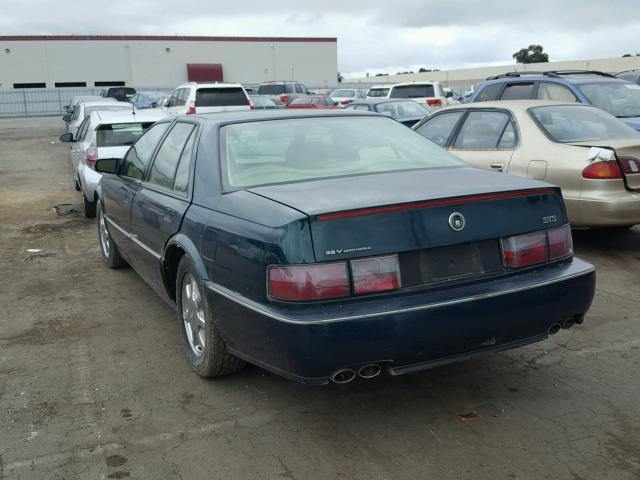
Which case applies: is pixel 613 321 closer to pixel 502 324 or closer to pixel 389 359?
pixel 502 324

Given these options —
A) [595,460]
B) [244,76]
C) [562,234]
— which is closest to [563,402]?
[595,460]

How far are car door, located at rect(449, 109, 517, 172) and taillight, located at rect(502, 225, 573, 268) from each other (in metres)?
3.37

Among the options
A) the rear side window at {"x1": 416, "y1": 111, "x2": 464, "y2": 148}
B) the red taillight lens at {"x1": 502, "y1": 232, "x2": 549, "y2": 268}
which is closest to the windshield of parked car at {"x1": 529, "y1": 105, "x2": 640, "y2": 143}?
the rear side window at {"x1": 416, "y1": 111, "x2": 464, "y2": 148}

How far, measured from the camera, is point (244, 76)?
59781mm

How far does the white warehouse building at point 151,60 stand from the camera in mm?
53750

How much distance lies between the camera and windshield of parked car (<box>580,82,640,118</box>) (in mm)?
9391

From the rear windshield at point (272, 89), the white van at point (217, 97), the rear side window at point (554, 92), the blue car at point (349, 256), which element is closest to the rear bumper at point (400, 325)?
the blue car at point (349, 256)

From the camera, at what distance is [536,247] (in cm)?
354

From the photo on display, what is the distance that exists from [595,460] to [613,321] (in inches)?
82.1

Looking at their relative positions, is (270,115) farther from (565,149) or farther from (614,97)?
(614,97)

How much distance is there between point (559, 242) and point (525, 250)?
29 cm

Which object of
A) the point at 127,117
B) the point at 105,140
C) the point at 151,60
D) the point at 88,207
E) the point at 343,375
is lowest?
the point at 88,207

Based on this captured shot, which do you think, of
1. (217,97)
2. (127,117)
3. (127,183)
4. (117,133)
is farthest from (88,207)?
(217,97)

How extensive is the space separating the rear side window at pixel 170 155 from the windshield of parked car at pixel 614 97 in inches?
262
